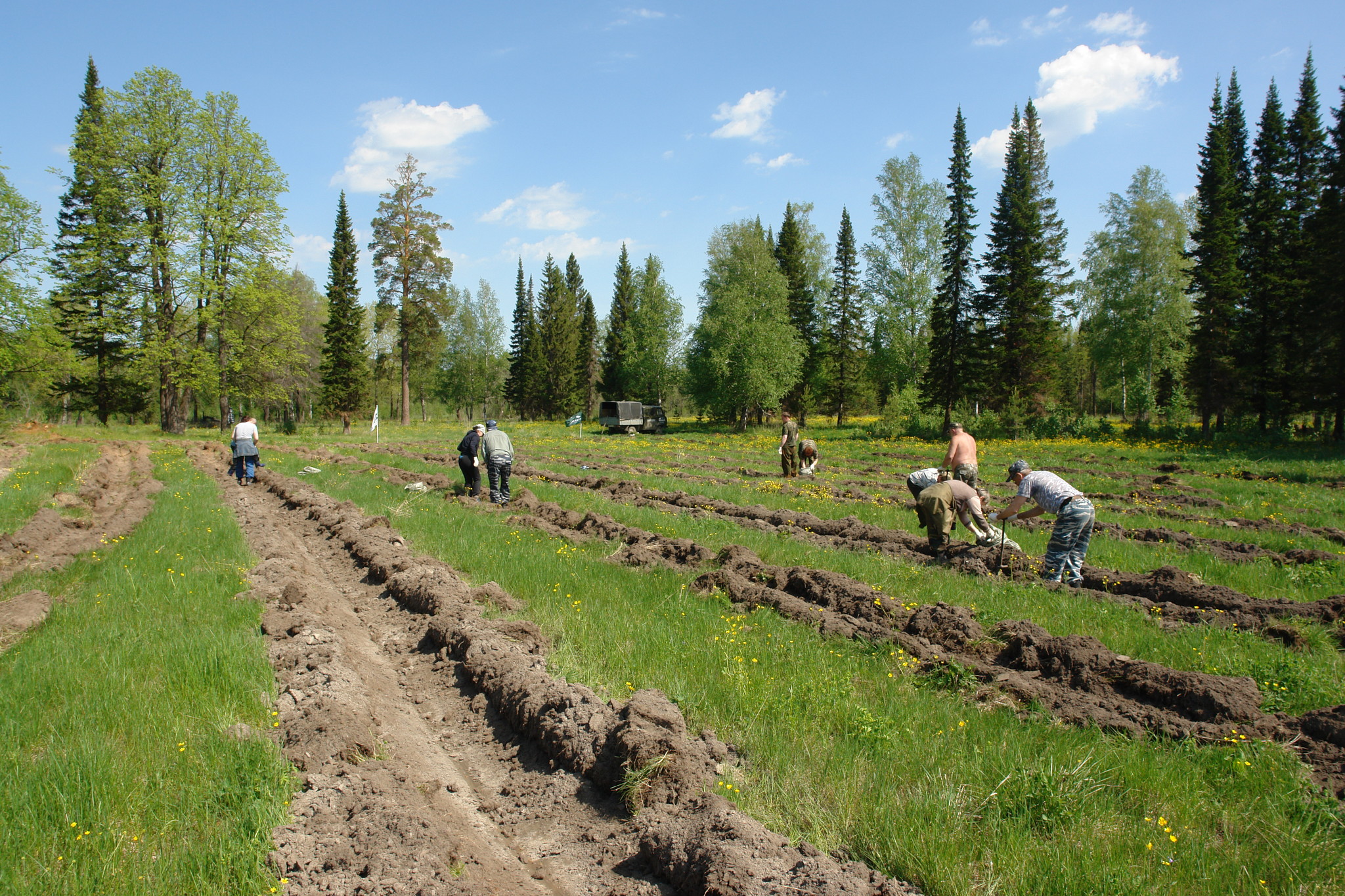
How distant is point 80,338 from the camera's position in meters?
44.8

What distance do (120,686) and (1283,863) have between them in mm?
7630

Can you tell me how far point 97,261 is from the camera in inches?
1518

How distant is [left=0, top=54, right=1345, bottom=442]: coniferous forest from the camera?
110ft

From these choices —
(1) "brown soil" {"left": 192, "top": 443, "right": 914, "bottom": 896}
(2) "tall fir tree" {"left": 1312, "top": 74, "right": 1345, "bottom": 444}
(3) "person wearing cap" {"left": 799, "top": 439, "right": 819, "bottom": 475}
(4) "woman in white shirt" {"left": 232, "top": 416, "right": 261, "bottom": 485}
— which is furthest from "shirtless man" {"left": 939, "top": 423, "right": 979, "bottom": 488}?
(2) "tall fir tree" {"left": 1312, "top": 74, "right": 1345, "bottom": 444}

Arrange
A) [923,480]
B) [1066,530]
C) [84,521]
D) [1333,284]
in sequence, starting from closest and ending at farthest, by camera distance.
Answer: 1. [1066,530]
2. [923,480]
3. [84,521]
4. [1333,284]

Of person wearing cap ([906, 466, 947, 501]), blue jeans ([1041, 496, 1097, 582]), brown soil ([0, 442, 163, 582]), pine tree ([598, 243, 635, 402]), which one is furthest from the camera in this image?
pine tree ([598, 243, 635, 402])

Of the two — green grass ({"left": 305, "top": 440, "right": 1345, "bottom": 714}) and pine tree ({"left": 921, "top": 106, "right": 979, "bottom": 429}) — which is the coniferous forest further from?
green grass ({"left": 305, "top": 440, "right": 1345, "bottom": 714})

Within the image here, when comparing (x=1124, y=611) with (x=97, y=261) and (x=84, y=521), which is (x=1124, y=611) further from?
(x=97, y=261)

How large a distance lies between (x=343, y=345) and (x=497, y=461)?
45184 mm

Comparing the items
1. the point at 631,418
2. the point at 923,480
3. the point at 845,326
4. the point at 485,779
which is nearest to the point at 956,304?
Result: the point at 845,326

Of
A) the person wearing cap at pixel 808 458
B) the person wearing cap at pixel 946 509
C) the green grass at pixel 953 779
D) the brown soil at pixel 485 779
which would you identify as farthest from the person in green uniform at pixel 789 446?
the brown soil at pixel 485 779

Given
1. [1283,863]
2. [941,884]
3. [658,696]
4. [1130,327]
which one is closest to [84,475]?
[658,696]

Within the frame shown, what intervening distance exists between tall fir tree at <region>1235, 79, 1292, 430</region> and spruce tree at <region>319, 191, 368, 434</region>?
56.1 meters

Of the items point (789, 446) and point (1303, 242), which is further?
point (1303, 242)
